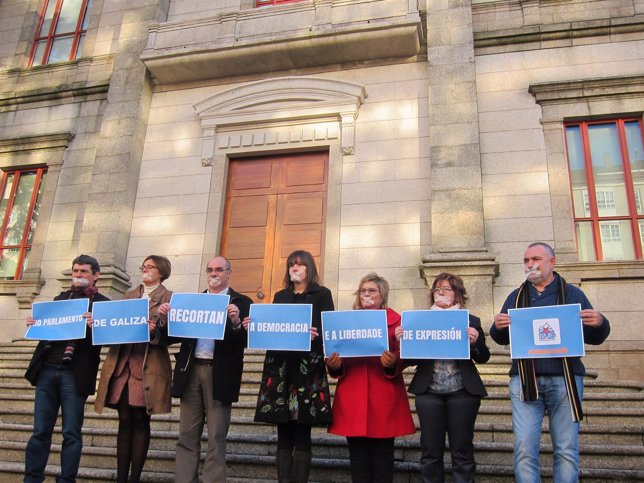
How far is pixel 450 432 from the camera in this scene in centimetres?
388

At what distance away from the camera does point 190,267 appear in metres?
9.59

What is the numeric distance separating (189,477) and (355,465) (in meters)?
1.26

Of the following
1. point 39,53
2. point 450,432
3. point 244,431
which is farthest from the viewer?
point 39,53

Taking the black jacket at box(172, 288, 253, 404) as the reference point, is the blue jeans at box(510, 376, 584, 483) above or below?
below

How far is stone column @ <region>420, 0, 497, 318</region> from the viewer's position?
25.8 feet

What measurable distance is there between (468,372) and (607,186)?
594 cm

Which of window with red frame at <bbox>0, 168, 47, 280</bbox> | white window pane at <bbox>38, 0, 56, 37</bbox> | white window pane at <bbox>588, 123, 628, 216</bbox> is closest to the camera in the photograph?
white window pane at <bbox>588, 123, 628, 216</bbox>

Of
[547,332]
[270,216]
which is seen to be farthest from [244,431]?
[270,216]

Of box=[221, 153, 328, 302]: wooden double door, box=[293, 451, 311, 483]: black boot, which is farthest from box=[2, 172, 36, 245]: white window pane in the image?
box=[293, 451, 311, 483]: black boot

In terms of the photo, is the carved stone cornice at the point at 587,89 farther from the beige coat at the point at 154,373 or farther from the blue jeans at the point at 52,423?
the blue jeans at the point at 52,423

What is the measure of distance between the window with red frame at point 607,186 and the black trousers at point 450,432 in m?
5.29

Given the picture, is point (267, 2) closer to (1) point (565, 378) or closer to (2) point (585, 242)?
(2) point (585, 242)

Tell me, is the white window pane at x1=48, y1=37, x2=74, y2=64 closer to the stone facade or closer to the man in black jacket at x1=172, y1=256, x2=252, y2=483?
the stone facade

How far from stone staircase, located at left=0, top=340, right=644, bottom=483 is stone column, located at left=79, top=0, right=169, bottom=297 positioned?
3.57 m
